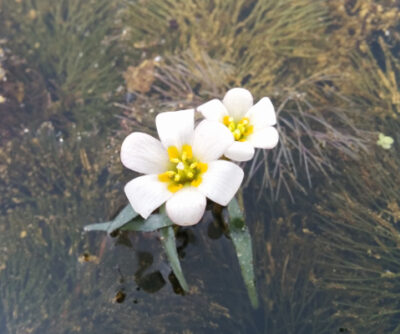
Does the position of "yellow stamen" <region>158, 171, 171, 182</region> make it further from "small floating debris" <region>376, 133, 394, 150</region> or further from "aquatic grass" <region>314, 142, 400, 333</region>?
"small floating debris" <region>376, 133, 394, 150</region>

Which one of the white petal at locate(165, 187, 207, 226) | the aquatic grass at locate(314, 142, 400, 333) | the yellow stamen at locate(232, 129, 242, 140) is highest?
the yellow stamen at locate(232, 129, 242, 140)

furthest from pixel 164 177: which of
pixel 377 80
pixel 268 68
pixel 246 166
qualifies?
pixel 377 80

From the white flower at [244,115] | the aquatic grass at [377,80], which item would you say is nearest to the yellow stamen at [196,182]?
the white flower at [244,115]

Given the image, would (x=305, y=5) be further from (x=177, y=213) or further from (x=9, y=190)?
(x=9, y=190)

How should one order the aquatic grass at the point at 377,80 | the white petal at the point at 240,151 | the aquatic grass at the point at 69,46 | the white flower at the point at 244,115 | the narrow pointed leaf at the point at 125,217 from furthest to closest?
the aquatic grass at the point at 69,46
the aquatic grass at the point at 377,80
the narrow pointed leaf at the point at 125,217
the white flower at the point at 244,115
the white petal at the point at 240,151

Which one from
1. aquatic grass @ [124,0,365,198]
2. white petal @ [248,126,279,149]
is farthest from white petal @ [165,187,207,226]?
aquatic grass @ [124,0,365,198]

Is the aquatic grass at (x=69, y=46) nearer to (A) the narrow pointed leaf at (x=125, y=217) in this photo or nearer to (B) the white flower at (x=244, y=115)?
(A) the narrow pointed leaf at (x=125, y=217)

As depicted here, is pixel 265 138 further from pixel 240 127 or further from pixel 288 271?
pixel 288 271
